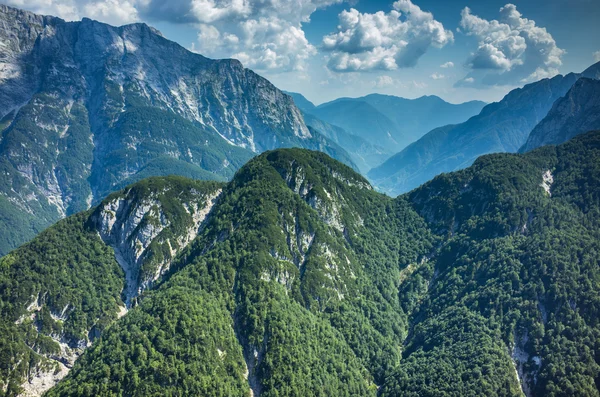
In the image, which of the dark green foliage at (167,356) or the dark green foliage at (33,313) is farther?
the dark green foliage at (33,313)

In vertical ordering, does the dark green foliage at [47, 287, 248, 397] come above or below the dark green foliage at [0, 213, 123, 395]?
below

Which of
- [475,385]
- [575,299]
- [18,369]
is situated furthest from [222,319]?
[575,299]

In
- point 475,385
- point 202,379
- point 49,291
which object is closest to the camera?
point 202,379

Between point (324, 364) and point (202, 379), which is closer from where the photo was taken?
point (202, 379)

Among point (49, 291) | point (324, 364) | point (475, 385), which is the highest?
point (49, 291)

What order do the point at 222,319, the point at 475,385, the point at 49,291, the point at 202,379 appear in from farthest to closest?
the point at 49,291 < the point at 222,319 < the point at 475,385 < the point at 202,379

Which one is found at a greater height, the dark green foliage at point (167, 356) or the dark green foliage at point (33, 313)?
the dark green foliage at point (33, 313)

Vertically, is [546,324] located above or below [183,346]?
below

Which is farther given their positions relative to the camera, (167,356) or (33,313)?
(33,313)

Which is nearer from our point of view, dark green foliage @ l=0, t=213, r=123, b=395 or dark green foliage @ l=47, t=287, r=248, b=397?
dark green foliage @ l=47, t=287, r=248, b=397

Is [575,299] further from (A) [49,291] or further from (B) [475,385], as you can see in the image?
(A) [49,291]

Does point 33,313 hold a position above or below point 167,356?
above
